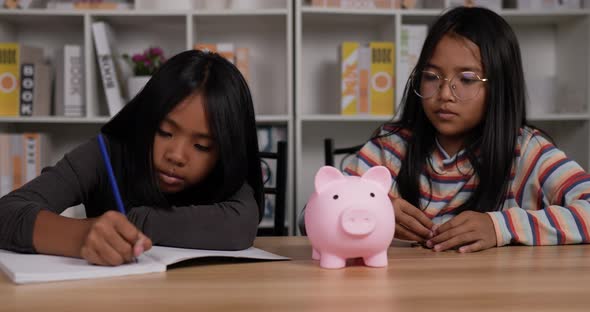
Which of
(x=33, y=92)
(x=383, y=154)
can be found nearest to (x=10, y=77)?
(x=33, y=92)

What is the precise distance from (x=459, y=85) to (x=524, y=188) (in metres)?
0.27

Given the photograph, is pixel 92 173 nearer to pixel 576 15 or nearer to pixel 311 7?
pixel 311 7

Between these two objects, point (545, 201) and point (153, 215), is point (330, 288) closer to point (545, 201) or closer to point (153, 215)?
point (153, 215)

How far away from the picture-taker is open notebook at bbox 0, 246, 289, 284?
74cm

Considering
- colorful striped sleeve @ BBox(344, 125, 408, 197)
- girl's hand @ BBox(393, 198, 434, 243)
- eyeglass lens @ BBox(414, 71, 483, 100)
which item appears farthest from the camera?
colorful striped sleeve @ BBox(344, 125, 408, 197)

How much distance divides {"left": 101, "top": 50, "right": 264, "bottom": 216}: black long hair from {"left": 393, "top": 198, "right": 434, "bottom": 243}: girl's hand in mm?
282

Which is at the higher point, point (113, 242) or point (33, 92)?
point (33, 92)

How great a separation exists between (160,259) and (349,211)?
26 cm

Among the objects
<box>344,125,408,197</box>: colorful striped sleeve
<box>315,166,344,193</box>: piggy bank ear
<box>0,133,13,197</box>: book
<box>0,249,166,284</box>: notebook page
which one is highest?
<box>315,166,344,193</box>: piggy bank ear

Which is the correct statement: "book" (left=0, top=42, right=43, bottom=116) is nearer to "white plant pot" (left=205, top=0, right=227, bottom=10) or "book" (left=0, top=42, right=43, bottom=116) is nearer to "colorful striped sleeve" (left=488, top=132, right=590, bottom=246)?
"white plant pot" (left=205, top=0, right=227, bottom=10)

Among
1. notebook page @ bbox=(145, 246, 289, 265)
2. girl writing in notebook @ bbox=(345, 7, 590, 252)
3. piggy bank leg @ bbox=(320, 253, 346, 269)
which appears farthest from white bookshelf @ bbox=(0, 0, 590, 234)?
piggy bank leg @ bbox=(320, 253, 346, 269)

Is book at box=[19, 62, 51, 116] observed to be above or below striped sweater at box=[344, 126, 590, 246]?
above

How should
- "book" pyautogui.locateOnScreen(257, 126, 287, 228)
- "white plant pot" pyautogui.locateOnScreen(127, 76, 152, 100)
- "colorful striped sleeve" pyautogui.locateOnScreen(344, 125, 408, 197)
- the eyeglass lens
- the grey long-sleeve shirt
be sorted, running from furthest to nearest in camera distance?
"book" pyautogui.locateOnScreen(257, 126, 287, 228), "white plant pot" pyautogui.locateOnScreen(127, 76, 152, 100), "colorful striped sleeve" pyautogui.locateOnScreen(344, 125, 408, 197), the eyeglass lens, the grey long-sleeve shirt

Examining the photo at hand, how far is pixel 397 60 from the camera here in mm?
2674
